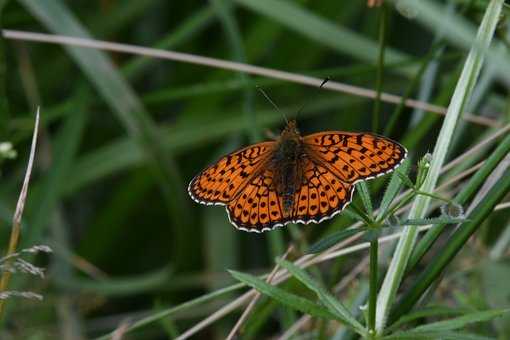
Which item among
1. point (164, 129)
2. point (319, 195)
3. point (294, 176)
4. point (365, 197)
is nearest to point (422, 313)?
point (365, 197)

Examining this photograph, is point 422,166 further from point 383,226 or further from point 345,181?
point 345,181

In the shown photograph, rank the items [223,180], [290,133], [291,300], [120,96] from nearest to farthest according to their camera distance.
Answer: [291,300] < [223,180] < [290,133] < [120,96]

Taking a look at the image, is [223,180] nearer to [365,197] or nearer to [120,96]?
[365,197]

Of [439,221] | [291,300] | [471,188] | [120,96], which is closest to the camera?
[439,221]

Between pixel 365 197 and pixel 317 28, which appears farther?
pixel 317 28

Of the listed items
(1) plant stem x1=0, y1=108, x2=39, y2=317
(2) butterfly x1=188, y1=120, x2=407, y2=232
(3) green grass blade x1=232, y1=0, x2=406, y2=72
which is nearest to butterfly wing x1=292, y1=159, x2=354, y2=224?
(2) butterfly x1=188, y1=120, x2=407, y2=232

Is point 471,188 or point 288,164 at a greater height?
point 288,164

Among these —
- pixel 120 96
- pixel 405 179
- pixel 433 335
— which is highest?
pixel 120 96
